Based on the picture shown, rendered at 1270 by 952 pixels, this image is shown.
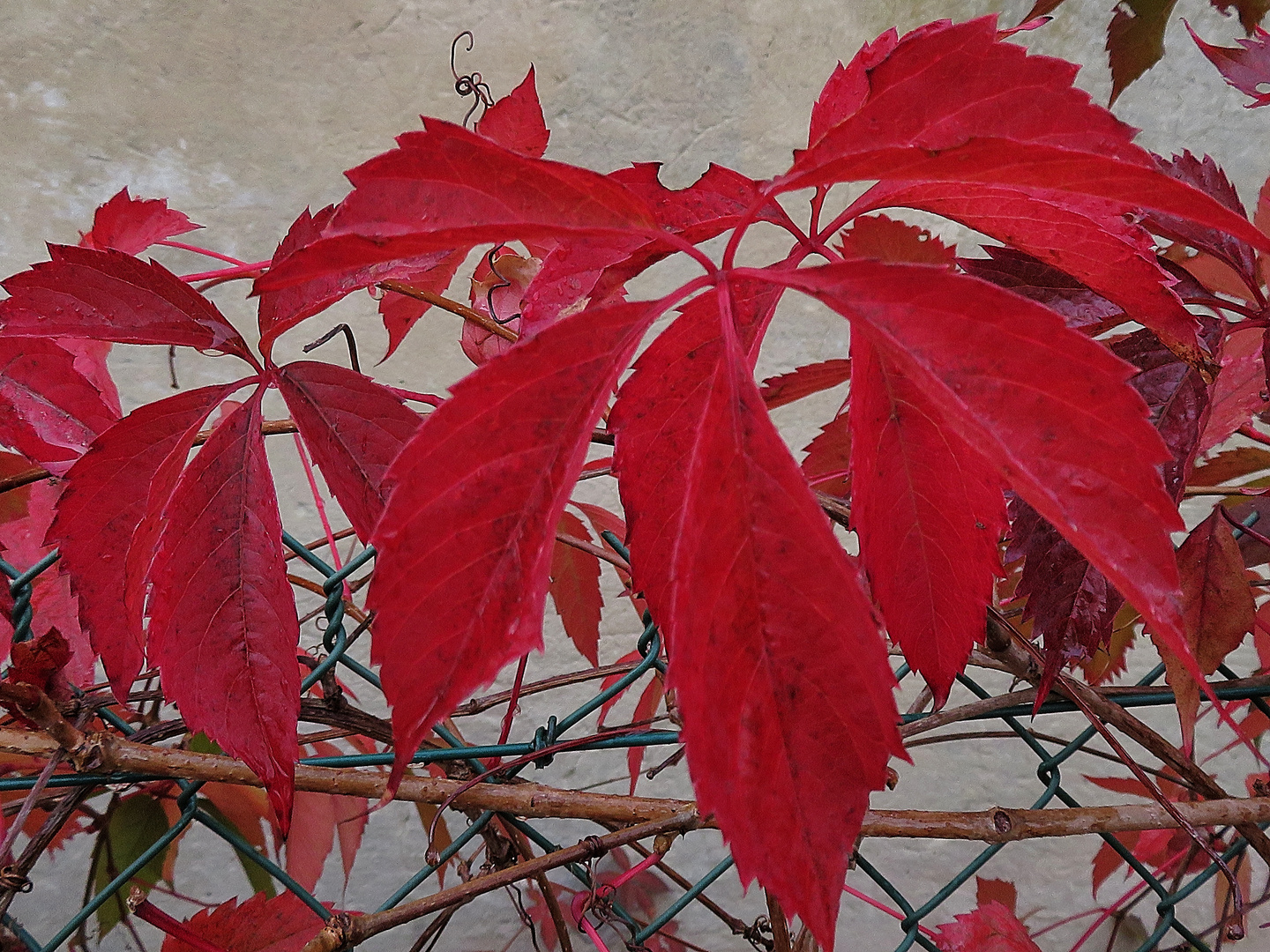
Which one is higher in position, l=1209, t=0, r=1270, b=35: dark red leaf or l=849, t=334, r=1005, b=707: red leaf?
l=1209, t=0, r=1270, b=35: dark red leaf

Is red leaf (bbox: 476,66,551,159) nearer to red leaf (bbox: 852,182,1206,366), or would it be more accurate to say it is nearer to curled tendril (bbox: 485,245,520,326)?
curled tendril (bbox: 485,245,520,326)

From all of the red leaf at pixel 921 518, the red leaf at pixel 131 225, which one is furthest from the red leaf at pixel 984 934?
the red leaf at pixel 131 225

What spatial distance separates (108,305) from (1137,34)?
53 centimetres

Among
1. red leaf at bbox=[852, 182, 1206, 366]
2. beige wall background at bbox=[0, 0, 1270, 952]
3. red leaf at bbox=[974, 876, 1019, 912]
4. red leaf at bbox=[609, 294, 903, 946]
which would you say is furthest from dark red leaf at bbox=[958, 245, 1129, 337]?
beige wall background at bbox=[0, 0, 1270, 952]

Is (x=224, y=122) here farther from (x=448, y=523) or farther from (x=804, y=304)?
(x=448, y=523)

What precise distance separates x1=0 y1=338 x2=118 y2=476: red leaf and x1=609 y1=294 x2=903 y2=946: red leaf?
29 centimetres

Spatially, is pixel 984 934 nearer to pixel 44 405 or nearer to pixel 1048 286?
pixel 1048 286

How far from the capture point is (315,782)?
0.35 m

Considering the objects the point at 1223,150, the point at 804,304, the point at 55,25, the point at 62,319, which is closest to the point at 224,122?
the point at 55,25

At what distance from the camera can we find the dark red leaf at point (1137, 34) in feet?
1.53

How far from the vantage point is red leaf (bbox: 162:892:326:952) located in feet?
1.32

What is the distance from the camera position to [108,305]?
27cm

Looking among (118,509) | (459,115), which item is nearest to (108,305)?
(118,509)

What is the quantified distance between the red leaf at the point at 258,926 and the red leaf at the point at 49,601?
13 centimetres
